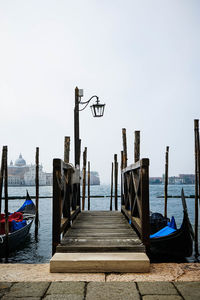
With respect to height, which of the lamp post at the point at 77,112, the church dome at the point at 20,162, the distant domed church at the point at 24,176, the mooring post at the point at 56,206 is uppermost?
the church dome at the point at 20,162

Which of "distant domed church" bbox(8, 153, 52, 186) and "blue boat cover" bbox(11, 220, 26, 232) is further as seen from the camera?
"distant domed church" bbox(8, 153, 52, 186)

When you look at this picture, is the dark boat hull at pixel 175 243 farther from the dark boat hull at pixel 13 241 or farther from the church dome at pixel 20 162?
the church dome at pixel 20 162

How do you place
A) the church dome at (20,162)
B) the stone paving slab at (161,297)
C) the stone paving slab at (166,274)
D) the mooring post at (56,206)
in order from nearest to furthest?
the stone paving slab at (161,297) < the stone paving slab at (166,274) < the mooring post at (56,206) < the church dome at (20,162)

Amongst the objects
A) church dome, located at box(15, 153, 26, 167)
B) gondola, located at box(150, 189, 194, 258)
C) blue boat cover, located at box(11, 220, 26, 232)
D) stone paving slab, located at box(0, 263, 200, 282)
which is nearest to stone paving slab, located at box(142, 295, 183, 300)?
stone paving slab, located at box(0, 263, 200, 282)

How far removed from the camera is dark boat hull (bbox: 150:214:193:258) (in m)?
5.88

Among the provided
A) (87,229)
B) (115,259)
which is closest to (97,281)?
(115,259)

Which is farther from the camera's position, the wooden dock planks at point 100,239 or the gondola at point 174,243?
the gondola at point 174,243

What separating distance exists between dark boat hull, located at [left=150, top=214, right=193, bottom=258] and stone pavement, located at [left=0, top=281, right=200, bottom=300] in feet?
11.8

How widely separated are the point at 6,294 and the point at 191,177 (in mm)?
147764

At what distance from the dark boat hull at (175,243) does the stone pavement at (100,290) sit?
3599 millimetres

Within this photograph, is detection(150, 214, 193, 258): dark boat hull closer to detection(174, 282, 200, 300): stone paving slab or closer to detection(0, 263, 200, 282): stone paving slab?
detection(0, 263, 200, 282): stone paving slab

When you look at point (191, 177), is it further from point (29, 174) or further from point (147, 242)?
point (147, 242)

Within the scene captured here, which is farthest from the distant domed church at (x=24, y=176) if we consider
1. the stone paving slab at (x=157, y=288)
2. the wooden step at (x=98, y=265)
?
the stone paving slab at (x=157, y=288)

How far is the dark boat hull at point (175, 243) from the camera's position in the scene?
19.3 ft
